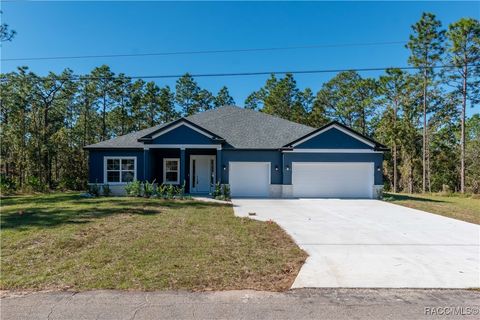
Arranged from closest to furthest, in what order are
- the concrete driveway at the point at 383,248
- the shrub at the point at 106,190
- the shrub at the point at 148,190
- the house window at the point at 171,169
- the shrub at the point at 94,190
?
the concrete driveway at the point at 383,248 < the shrub at the point at 148,190 < the shrub at the point at 94,190 < the shrub at the point at 106,190 < the house window at the point at 171,169

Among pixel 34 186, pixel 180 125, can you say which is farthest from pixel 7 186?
pixel 180 125

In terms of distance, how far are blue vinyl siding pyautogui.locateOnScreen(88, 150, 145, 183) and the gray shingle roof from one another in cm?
36

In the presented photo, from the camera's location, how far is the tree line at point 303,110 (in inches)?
974

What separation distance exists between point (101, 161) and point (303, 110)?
78.0 ft

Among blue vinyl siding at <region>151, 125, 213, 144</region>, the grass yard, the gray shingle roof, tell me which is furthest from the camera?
the gray shingle roof

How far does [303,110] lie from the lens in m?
34.8

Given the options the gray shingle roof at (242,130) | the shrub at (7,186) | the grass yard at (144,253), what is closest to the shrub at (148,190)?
the gray shingle roof at (242,130)

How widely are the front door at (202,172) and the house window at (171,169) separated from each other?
0.93 meters

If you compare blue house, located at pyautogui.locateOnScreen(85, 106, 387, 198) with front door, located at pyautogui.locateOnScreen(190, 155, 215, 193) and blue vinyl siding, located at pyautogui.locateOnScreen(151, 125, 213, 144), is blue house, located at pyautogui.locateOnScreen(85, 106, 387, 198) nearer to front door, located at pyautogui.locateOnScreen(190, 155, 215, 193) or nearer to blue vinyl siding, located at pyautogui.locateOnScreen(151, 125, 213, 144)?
blue vinyl siding, located at pyautogui.locateOnScreen(151, 125, 213, 144)

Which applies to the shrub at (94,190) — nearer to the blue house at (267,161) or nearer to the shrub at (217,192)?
the blue house at (267,161)

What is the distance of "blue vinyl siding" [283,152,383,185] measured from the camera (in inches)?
679

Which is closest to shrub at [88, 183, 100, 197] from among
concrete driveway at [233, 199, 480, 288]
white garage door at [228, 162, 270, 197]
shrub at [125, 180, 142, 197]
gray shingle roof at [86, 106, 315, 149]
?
shrub at [125, 180, 142, 197]

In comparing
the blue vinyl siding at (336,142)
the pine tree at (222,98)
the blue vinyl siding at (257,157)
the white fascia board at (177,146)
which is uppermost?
the pine tree at (222,98)

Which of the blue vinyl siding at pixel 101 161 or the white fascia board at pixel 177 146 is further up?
the white fascia board at pixel 177 146
